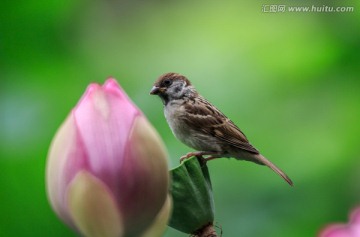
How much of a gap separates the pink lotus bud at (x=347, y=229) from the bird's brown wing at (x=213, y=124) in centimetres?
49

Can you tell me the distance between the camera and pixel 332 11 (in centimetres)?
104

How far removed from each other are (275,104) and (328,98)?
0.09 meters

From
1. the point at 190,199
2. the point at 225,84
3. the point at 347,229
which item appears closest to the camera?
the point at 347,229

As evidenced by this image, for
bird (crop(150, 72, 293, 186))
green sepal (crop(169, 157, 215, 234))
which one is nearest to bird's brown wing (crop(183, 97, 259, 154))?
bird (crop(150, 72, 293, 186))

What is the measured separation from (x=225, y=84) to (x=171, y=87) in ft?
0.57

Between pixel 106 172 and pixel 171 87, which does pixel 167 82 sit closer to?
pixel 171 87

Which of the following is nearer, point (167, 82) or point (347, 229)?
point (347, 229)

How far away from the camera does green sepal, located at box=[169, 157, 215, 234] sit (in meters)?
0.33

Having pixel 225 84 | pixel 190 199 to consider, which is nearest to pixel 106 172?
pixel 190 199

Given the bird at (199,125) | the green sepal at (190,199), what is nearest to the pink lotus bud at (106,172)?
the green sepal at (190,199)

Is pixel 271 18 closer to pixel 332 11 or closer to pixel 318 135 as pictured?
pixel 332 11

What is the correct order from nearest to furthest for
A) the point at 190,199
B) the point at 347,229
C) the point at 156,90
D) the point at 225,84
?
the point at 347,229, the point at 190,199, the point at 156,90, the point at 225,84

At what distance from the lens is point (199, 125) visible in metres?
0.83

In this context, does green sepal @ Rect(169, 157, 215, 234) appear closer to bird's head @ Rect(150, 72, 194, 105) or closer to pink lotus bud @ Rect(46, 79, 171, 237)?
pink lotus bud @ Rect(46, 79, 171, 237)
